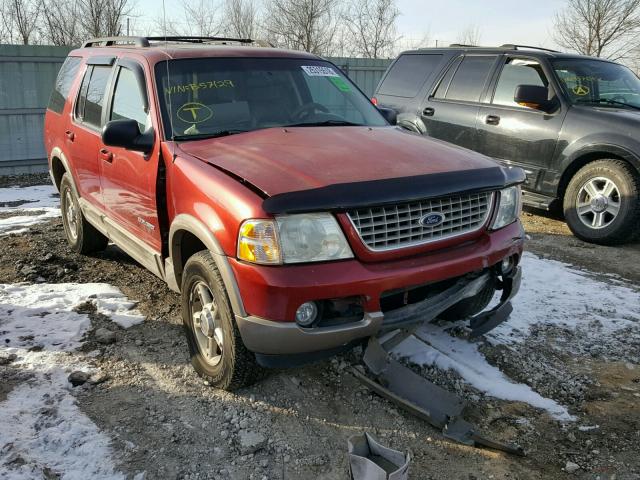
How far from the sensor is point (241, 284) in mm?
2709

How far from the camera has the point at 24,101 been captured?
1034 centimetres

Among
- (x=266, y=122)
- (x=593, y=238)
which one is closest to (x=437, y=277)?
(x=266, y=122)

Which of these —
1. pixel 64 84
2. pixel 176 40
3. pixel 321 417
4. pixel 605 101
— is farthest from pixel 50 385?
pixel 605 101

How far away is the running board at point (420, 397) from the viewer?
282cm

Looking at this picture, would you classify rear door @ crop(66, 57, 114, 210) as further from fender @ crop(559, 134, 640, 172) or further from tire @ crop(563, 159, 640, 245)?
tire @ crop(563, 159, 640, 245)

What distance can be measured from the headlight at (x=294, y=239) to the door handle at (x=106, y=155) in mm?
2002

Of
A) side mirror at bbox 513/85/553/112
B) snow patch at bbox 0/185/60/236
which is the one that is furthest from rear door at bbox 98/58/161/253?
side mirror at bbox 513/85/553/112

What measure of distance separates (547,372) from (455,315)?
2.13 ft

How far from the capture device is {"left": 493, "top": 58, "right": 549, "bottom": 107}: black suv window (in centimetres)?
668

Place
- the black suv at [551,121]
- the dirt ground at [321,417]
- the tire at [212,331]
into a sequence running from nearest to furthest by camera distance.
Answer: the dirt ground at [321,417]
the tire at [212,331]
the black suv at [551,121]

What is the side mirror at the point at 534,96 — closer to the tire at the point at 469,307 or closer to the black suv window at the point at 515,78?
the black suv window at the point at 515,78

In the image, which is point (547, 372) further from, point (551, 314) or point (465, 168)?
point (465, 168)

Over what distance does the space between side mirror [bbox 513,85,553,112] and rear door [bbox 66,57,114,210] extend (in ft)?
14.3

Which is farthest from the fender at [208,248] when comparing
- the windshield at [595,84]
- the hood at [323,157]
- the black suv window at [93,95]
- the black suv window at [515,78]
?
the windshield at [595,84]
